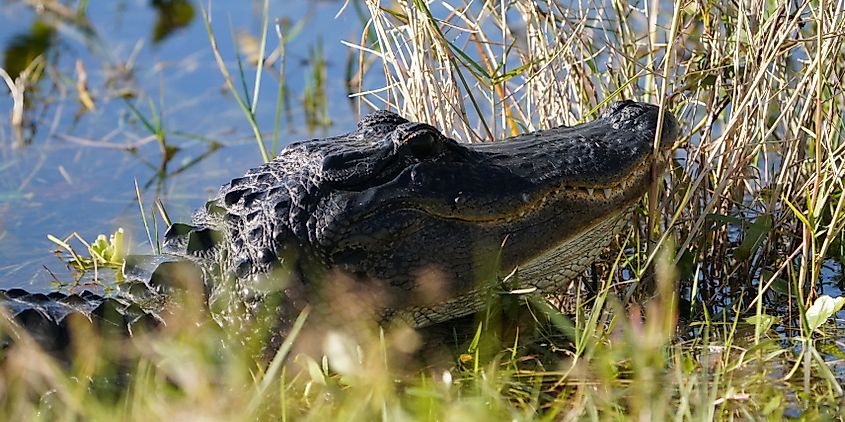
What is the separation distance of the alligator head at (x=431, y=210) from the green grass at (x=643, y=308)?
0.16m

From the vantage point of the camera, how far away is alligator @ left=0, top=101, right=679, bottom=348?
3.43 m

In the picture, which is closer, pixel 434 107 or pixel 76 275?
pixel 434 107

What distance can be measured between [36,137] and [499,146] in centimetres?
396

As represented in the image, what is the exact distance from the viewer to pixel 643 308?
3.85m

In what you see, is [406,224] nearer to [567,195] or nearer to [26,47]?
[567,195]

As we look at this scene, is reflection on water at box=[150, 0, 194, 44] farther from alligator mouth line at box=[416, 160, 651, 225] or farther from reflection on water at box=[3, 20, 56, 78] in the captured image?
alligator mouth line at box=[416, 160, 651, 225]

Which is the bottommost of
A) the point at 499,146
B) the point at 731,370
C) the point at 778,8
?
the point at 731,370

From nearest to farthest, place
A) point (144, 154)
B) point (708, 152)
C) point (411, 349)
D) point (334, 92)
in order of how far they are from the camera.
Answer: point (411, 349), point (708, 152), point (144, 154), point (334, 92)

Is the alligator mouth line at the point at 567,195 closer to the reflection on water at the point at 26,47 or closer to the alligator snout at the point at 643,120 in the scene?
the alligator snout at the point at 643,120

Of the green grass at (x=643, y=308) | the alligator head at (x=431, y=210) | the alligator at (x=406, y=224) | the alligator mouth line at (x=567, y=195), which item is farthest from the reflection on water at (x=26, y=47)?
the alligator mouth line at (x=567, y=195)

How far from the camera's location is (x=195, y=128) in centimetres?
687

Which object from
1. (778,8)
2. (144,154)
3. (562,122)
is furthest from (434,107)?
(144,154)

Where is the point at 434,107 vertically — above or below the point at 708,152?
above

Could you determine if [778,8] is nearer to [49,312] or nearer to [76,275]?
[49,312]
